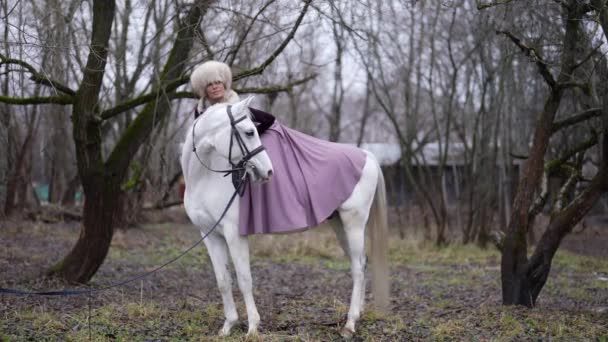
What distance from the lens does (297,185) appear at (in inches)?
213

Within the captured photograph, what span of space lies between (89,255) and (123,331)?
2831 millimetres

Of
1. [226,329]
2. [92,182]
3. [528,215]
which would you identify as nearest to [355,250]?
[226,329]

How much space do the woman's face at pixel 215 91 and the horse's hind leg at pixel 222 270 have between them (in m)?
1.19

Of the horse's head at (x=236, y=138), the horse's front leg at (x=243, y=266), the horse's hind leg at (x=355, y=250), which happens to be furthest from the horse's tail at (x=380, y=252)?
the horse's head at (x=236, y=138)

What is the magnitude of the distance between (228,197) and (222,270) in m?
0.69

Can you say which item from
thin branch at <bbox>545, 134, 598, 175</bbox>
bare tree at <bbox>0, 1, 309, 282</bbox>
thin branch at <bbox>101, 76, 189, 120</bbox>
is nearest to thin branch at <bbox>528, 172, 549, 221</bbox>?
thin branch at <bbox>545, 134, 598, 175</bbox>

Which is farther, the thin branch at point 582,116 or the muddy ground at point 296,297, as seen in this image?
the thin branch at point 582,116

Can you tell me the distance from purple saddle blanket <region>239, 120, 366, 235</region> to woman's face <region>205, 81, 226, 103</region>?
20.1 inches

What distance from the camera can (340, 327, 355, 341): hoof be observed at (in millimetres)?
5438

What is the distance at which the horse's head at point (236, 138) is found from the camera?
16.0 feet

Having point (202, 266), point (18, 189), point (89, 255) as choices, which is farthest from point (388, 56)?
point (18, 189)

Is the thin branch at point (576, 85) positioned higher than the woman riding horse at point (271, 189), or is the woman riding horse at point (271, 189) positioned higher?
the thin branch at point (576, 85)

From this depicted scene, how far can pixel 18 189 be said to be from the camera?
16.5 metres

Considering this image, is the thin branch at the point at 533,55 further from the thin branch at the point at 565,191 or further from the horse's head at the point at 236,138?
the horse's head at the point at 236,138
